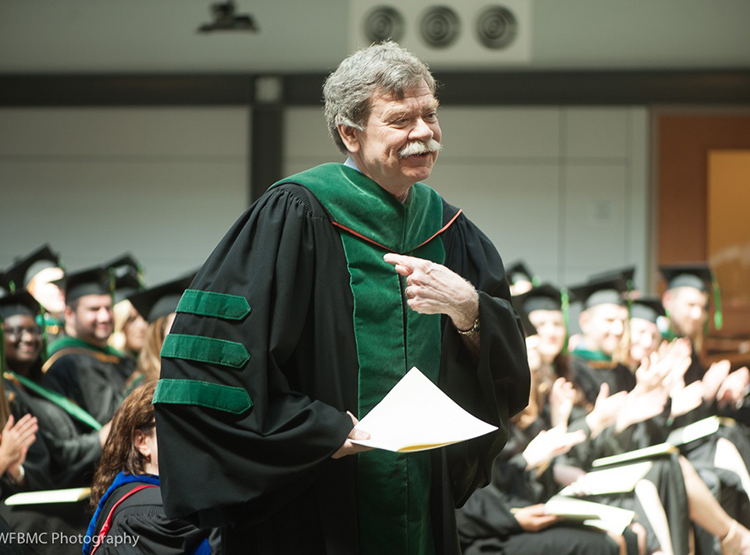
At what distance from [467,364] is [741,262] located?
7.19 m

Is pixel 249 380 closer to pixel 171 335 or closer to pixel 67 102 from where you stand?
pixel 171 335

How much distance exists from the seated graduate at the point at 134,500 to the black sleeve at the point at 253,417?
0.56 meters

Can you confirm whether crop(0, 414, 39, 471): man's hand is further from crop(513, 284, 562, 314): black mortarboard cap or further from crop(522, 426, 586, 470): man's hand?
crop(513, 284, 562, 314): black mortarboard cap

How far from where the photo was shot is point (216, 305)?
1838 mm

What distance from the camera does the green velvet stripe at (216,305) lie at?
1823mm

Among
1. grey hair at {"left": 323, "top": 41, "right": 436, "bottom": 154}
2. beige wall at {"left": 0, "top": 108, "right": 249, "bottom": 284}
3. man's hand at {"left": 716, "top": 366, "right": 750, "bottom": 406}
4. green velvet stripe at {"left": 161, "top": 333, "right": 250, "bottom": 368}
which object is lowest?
man's hand at {"left": 716, "top": 366, "right": 750, "bottom": 406}

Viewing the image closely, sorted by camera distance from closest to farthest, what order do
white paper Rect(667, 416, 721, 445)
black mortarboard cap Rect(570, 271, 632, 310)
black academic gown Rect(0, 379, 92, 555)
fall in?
1. black academic gown Rect(0, 379, 92, 555)
2. white paper Rect(667, 416, 721, 445)
3. black mortarboard cap Rect(570, 271, 632, 310)

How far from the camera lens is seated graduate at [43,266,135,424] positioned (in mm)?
4973

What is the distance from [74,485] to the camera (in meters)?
4.27

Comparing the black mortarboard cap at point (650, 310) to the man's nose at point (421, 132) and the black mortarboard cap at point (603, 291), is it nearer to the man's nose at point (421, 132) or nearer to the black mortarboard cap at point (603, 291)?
the black mortarboard cap at point (603, 291)

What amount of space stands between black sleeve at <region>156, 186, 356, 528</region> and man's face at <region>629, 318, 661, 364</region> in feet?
13.4

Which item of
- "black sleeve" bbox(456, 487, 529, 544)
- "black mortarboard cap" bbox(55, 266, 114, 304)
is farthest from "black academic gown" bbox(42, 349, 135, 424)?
"black sleeve" bbox(456, 487, 529, 544)

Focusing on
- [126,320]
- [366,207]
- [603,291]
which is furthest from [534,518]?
[126,320]

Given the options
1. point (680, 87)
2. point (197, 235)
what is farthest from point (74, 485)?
point (680, 87)
